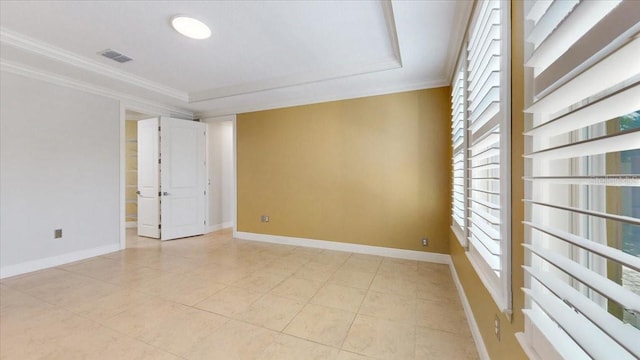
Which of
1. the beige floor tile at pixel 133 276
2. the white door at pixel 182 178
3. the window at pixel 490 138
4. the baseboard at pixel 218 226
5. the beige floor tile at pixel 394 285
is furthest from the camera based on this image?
the baseboard at pixel 218 226

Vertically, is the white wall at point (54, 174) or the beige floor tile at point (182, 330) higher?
the white wall at point (54, 174)

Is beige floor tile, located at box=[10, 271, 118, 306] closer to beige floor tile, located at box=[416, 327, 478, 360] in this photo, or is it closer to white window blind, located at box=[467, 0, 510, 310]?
beige floor tile, located at box=[416, 327, 478, 360]

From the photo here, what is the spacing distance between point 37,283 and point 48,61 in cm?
252

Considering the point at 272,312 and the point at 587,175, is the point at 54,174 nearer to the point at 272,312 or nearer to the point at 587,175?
the point at 272,312

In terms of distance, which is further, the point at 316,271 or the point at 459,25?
the point at 316,271

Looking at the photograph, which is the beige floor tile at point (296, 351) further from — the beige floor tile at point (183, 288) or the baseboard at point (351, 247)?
the baseboard at point (351, 247)

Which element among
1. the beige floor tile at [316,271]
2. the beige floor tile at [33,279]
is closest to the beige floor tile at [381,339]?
the beige floor tile at [316,271]

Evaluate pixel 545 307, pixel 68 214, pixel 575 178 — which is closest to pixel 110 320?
pixel 68 214

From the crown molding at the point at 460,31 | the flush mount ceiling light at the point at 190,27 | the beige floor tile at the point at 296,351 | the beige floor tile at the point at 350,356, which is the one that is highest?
the flush mount ceiling light at the point at 190,27

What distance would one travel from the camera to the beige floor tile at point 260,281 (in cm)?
270

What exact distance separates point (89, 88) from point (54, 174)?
129cm

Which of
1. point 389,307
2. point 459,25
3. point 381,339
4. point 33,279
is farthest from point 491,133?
point 33,279

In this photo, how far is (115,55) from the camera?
289 centimetres

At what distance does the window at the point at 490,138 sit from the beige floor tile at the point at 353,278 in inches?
47.3
